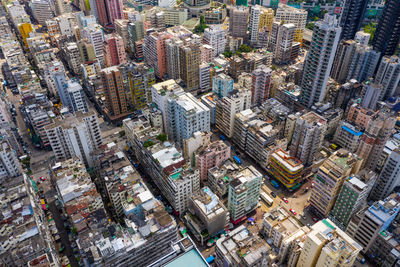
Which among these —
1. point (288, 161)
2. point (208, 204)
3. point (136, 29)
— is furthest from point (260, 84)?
point (136, 29)

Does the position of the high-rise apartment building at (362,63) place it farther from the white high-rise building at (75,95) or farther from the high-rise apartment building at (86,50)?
the high-rise apartment building at (86,50)

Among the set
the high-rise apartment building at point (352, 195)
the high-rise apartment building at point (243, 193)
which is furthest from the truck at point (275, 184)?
the high-rise apartment building at point (352, 195)

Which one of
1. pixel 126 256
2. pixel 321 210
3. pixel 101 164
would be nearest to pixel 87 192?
pixel 101 164

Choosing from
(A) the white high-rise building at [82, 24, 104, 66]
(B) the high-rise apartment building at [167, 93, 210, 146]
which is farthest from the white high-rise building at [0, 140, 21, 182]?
(A) the white high-rise building at [82, 24, 104, 66]

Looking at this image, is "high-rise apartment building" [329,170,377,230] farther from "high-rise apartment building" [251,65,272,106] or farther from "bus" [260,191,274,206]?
"high-rise apartment building" [251,65,272,106]

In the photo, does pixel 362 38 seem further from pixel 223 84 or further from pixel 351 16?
pixel 223 84

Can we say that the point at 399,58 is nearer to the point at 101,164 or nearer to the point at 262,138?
the point at 262,138
